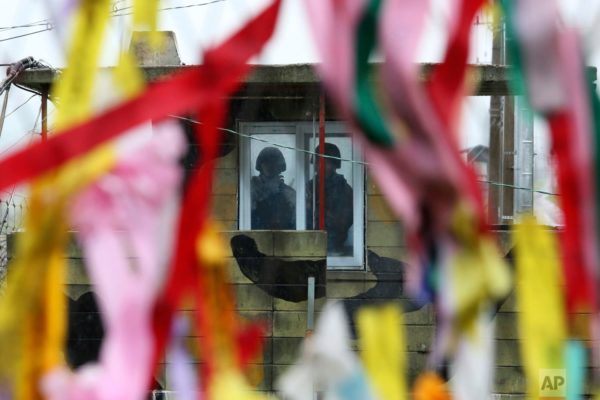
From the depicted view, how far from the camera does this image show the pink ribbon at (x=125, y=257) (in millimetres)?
566

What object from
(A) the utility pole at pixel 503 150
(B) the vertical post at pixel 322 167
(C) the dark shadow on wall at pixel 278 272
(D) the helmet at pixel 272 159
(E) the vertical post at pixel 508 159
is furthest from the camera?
(E) the vertical post at pixel 508 159

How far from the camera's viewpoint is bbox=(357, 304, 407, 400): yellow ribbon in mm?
609

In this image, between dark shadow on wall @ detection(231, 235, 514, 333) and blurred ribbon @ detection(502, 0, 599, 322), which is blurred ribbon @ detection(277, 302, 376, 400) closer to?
blurred ribbon @ detection(502, 0, 599, 322)

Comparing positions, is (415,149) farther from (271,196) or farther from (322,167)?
(271,196)

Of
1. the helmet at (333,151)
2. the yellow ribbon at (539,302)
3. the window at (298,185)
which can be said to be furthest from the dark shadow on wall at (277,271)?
the yellow ribbon at (539,302)

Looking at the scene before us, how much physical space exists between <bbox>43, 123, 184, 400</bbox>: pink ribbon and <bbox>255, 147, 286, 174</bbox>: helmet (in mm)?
4337

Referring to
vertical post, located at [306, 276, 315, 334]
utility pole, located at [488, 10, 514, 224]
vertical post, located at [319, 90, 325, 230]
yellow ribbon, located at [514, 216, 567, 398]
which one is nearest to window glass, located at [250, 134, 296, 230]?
vertical post, located at [319, 90, 325, 230]

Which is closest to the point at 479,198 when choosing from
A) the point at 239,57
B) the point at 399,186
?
the point at 399,186

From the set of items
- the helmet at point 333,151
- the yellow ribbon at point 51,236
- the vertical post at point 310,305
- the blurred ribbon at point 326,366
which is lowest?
the vertical post at point 310,305

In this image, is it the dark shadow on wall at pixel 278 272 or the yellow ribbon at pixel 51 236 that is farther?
the dark shadow on wall at pixel 278 272

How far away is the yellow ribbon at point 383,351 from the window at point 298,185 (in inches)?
169

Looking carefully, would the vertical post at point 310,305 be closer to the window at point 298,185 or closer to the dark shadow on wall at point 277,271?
the dark shadow on wall at point 277,271

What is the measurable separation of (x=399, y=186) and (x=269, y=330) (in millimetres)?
3527

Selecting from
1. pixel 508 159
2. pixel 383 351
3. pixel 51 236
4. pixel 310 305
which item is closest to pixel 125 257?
pixel 51 236
